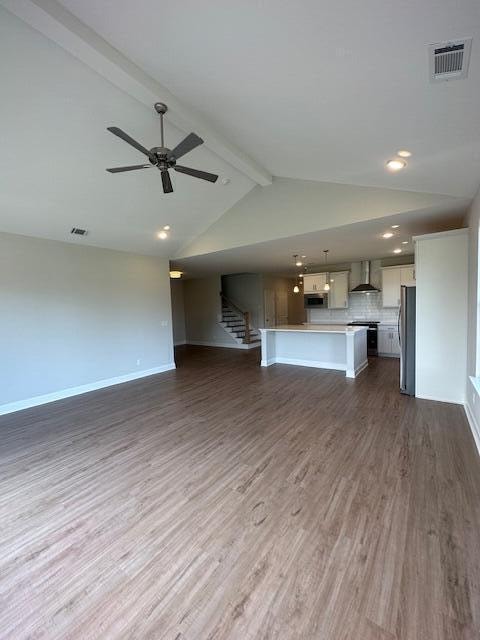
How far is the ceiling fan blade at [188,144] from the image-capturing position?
2385 millimetres

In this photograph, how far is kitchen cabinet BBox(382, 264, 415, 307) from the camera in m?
7.08

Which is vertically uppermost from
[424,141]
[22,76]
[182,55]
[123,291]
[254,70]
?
[22,76]

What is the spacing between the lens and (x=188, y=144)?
2477 mm

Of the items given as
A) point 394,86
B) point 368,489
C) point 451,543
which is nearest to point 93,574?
Answer: point 368,489

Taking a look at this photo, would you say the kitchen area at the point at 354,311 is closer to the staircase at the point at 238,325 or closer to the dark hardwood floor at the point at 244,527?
the staircase at the point at 238,325

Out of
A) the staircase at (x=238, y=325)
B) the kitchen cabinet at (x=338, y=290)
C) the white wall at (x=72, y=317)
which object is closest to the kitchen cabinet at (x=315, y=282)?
the kitchen cabinet at (x=338, y=290)

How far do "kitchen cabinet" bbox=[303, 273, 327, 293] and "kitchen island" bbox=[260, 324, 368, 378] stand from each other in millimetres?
2022

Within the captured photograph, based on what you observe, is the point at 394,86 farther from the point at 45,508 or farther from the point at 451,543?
the point at 45,508

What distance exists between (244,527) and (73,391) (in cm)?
472

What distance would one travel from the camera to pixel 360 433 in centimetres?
339

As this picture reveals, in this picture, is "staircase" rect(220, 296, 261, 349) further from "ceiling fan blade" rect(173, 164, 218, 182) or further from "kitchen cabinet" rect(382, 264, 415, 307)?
"ceiling fan blade" rect(173, 164, 218, 182)

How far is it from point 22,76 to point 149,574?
13.1 ft

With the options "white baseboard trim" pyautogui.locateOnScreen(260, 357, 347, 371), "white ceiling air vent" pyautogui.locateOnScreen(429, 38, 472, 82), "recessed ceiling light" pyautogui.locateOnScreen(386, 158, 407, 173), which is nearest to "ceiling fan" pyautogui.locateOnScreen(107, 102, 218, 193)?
"white ceiling air vent" pyautogui.locateOnScreen(429, 38, 472, 82)

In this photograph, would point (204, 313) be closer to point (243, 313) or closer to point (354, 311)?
point (243, 313)
